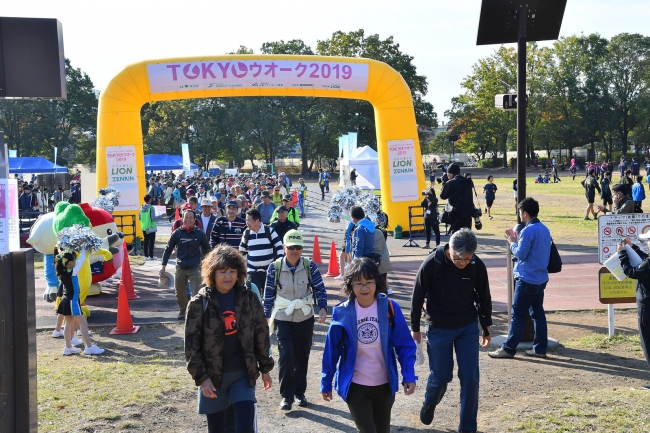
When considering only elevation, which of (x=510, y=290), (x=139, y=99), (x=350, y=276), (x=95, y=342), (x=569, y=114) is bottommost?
(x=95, y=342)

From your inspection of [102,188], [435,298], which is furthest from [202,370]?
[102,188]

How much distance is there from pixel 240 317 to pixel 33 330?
5.16ft

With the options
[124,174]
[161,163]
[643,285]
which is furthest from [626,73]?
[643,285]

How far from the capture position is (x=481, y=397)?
7.03m

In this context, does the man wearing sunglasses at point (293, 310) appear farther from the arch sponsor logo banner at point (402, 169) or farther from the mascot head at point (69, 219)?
the arch sponsor logo banner at point (402, 169)

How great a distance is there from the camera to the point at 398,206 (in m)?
21.0

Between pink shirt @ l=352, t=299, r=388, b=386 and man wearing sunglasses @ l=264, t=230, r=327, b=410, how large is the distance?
1997mm

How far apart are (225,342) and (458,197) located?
5296 mm

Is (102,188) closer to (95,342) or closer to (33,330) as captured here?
(95,342)

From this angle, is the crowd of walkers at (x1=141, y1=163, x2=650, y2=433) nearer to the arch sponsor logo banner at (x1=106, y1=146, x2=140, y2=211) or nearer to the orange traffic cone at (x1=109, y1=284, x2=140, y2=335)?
the orange traffic cone at (x1=109, y1=284, x2=140, y2=335)

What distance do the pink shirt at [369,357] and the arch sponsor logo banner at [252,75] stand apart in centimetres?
1627

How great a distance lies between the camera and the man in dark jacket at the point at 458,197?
9.27 meters

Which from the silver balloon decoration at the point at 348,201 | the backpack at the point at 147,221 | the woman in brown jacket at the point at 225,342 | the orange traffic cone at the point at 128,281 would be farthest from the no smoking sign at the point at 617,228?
the backpack at the point at 147,221

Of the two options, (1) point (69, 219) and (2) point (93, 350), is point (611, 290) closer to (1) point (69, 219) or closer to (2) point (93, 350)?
(2) point (93, 350)
